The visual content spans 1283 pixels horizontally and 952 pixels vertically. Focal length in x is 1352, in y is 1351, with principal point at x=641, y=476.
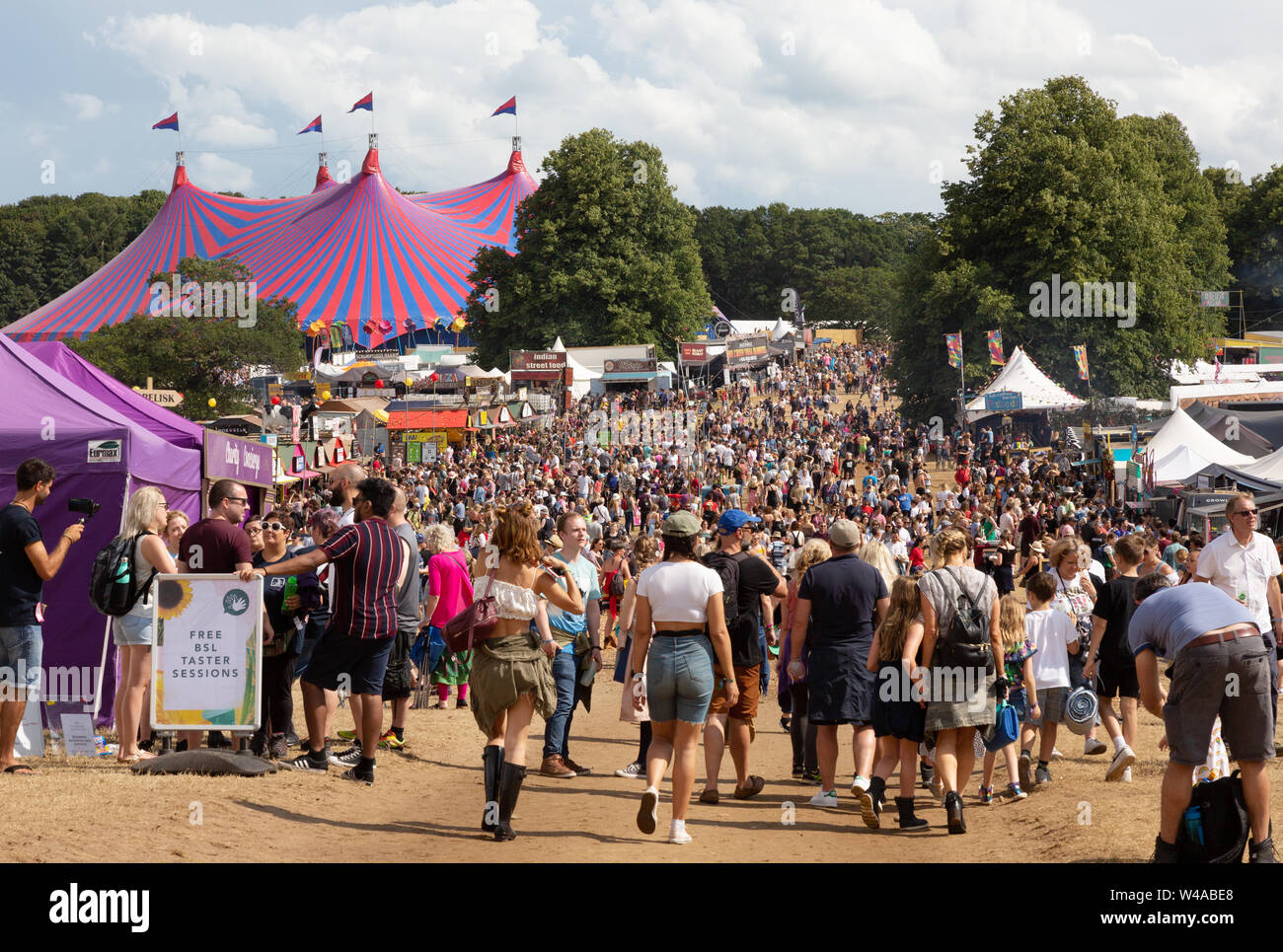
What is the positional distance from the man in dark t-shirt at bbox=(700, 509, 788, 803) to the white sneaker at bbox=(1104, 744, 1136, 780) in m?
1.94

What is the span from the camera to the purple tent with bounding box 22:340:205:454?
9641 millimetres

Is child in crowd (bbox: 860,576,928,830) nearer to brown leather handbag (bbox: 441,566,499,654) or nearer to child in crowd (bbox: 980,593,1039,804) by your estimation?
child in crowd (bbox: 980,593,1039,804)

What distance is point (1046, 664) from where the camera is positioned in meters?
7.70

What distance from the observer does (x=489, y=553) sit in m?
6.43

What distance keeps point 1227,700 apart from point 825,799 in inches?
103

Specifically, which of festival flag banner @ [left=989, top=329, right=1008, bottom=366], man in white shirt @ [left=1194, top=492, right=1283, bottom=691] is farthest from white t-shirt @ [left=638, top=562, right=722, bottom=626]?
festival flag banner @ [left=989, top=329, right=1008, bottom=366]

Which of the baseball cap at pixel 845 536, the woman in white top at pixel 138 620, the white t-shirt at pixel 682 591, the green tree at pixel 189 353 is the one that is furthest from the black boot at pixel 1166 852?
the green tree at pixel 189 353

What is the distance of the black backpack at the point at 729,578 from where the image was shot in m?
7.46

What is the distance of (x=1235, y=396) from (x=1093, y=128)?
38.4 feet

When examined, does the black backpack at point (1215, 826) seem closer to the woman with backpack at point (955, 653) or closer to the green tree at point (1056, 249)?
the woman with backpack at point (955, 653)

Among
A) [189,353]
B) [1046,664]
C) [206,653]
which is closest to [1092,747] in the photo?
[1046,664]

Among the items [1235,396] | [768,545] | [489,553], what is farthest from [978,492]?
[489,553]

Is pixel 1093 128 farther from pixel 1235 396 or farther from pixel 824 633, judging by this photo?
pixel 824 633

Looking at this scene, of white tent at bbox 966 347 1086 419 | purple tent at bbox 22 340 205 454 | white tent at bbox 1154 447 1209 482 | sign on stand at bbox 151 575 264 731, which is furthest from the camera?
white tent at bbox 966 347 1086 419
